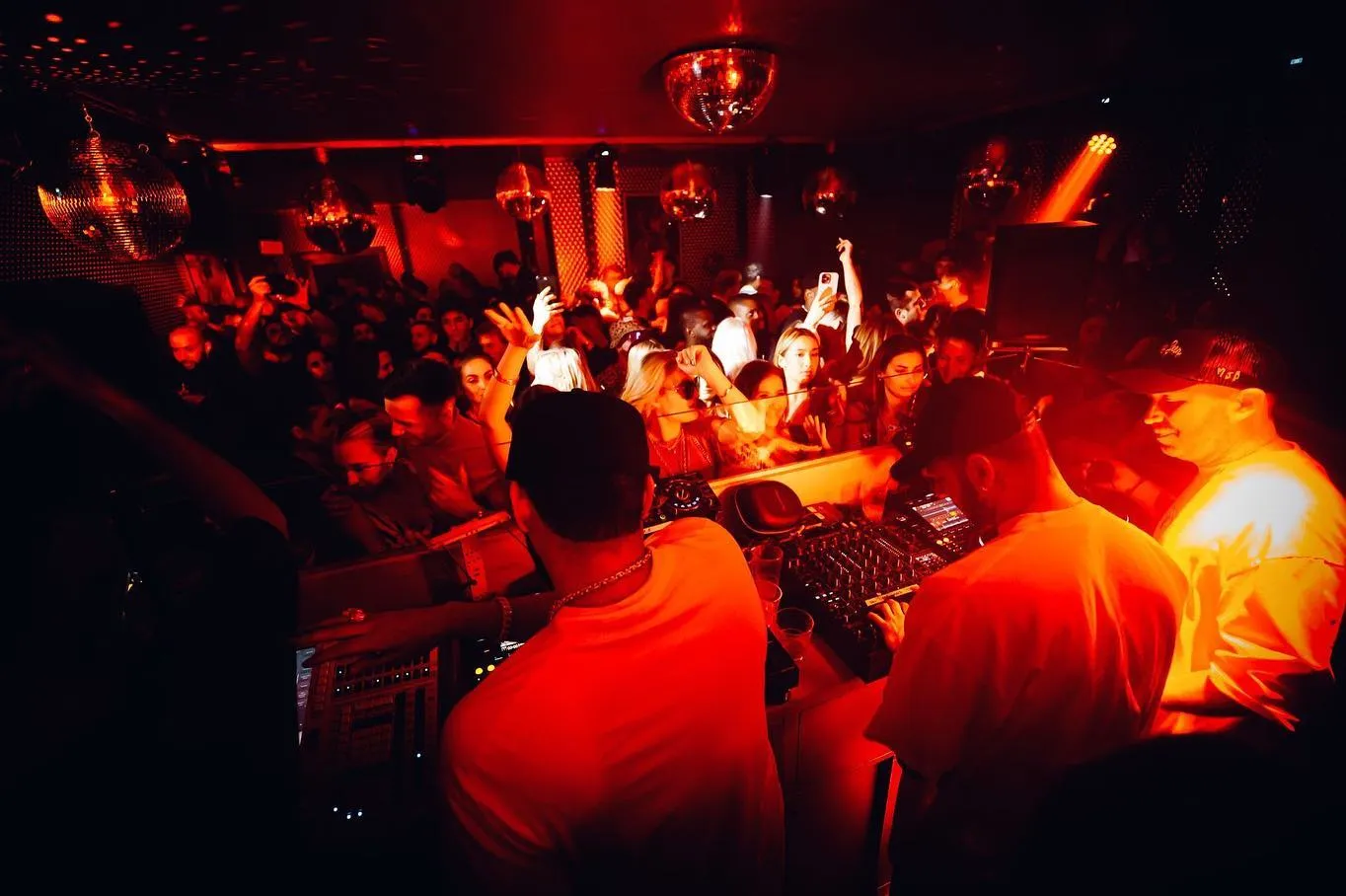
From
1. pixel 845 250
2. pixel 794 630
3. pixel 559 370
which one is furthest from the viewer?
pixel 845 250

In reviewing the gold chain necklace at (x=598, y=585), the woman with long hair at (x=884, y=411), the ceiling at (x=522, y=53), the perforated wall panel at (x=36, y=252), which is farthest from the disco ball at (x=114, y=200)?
the woman with long hair at (x=884, y=411)

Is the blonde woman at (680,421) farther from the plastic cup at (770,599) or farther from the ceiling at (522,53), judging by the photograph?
the ceiling at (522,53)

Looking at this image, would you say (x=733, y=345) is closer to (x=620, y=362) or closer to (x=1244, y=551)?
(x=620, y=362)

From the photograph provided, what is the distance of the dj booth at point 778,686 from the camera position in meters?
1.26

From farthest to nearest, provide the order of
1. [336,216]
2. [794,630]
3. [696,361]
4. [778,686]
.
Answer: [696,361], [336,216], [794,630], [778,686]

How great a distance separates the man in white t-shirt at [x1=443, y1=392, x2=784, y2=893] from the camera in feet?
2.75

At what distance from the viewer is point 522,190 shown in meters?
4.11

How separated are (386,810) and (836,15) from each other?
2937 millimetres

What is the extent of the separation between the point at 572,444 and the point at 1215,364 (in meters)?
2.48

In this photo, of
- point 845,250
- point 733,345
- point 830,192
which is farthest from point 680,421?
point 845,250

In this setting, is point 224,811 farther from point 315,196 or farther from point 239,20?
point 315,196

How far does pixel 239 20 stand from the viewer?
1841mm

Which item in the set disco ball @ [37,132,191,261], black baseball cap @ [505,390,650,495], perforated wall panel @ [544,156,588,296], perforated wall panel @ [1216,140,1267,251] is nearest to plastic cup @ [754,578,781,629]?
black baseball cap @ [505,390,650,495]

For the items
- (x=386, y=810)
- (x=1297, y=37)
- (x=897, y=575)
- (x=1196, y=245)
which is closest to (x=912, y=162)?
(x=1196, y=245)
